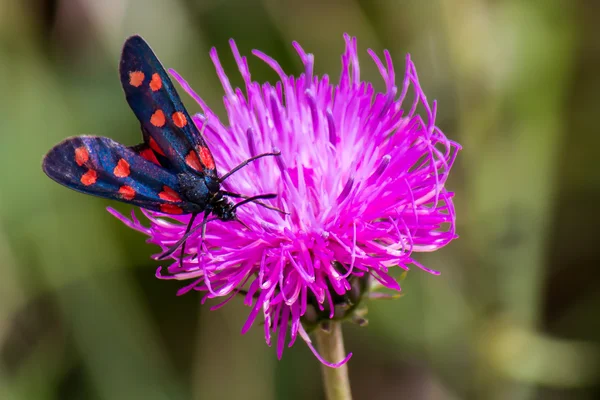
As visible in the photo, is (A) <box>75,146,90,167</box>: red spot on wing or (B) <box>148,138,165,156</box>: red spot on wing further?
(B) <box>148,138,165,156</box>: red spot on wing

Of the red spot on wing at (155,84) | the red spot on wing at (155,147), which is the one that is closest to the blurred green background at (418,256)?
the red spot on wing at (155,147)

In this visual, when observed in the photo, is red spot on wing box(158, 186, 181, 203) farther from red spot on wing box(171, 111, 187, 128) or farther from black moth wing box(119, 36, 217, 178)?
red spot on wing box(171, 111, 187, 128)

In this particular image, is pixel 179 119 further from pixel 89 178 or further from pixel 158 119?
pixel 89 178

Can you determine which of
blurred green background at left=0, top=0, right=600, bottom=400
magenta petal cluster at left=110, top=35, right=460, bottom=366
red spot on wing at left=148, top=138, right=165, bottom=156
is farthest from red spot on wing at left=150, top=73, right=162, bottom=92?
blurred green background at left=0, top=0, right=600, bottom=400

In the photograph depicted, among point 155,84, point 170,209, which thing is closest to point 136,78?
point 155,84

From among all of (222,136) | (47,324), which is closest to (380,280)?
(222,136)

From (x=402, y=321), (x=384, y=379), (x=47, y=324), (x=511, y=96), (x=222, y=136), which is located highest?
(x=222, y=136)

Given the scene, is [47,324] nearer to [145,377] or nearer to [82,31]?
[145,377]
